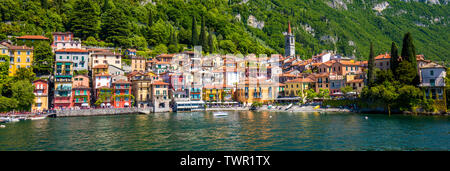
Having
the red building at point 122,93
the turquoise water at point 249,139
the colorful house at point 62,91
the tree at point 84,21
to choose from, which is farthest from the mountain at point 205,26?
the turquoise water at point 249,139

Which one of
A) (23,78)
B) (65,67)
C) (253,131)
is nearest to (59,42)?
(65,67)

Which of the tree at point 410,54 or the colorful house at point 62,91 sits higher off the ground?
the tree at point 410,54

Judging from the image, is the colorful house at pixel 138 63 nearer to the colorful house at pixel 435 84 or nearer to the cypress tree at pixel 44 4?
the cypress tree at pixel 44 4

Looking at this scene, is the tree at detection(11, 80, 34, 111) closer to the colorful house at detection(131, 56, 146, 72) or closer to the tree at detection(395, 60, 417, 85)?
the colorful house at detection(131, 56, 146, 72)

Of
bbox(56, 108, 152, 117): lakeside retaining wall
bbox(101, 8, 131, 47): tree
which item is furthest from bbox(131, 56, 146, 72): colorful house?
bbox(56, 108, 152, 117): lakeside retaining wall

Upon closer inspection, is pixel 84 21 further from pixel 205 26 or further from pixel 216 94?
pixel 205 26

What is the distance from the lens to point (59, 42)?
71.6 metres

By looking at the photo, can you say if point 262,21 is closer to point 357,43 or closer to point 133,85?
point 357,43

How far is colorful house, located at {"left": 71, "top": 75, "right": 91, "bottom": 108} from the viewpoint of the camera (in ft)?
201

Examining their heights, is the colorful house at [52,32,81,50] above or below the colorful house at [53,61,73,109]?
above

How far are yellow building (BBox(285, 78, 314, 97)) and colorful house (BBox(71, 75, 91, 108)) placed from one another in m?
44.1

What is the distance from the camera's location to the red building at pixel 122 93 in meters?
64.4

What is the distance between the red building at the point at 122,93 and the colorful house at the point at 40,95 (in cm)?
1231

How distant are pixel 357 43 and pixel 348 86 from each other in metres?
128
